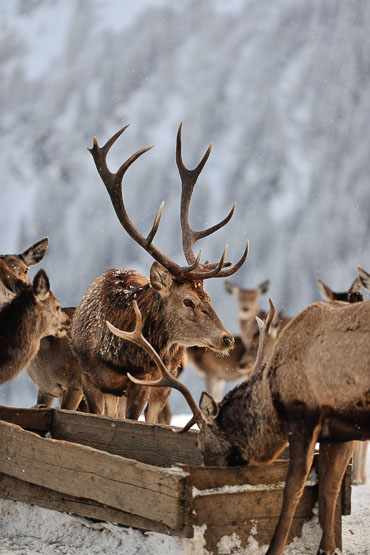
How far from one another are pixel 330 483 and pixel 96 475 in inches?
37.4

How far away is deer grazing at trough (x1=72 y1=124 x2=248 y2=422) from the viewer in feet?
13.5

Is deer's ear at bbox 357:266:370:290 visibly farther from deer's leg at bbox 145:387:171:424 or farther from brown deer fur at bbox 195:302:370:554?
brown deer fur at bbox 195:302:370:554

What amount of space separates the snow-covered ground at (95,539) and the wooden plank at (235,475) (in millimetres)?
178

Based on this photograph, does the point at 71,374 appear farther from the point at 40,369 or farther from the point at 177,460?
the point at 177,460

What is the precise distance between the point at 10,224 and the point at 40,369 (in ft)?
Result: 27.8

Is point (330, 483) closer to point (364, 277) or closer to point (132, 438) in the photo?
point (132, 438)

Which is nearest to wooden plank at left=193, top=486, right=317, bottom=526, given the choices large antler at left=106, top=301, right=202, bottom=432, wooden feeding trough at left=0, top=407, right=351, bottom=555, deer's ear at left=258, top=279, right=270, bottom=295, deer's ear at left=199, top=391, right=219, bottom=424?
wooden feeding trough at left=0, top=407, right=351, bottom=555

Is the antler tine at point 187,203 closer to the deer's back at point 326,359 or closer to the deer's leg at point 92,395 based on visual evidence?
the deer's leg at point 92,395

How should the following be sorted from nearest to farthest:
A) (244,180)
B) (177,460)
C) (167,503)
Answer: (167,503), (177,460), (244,180)

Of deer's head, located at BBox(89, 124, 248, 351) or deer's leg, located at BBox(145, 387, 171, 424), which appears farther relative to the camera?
deer's leg, located at BBox(145, 387, 171, 424)

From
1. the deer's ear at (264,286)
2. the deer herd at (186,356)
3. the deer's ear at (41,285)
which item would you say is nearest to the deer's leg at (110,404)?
the deer herd at (186,356)

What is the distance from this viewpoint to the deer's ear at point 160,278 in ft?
13.5

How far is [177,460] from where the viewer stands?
11.8 feet

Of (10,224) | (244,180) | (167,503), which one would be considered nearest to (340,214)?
(244,180)
